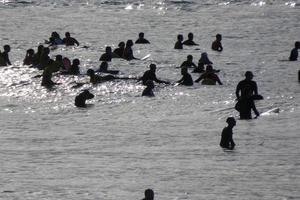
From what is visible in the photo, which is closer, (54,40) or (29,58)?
(29,58)

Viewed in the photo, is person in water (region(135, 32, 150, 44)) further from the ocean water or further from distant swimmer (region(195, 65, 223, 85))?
distant swimmer (region(195, 65, 223, 85))

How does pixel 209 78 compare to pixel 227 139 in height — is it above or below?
above

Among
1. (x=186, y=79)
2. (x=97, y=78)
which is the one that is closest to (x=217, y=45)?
(x=186, y=79)

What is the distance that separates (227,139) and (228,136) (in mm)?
91

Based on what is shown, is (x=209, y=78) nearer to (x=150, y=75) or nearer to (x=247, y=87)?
(x=150, y=75)

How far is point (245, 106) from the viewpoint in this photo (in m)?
24.8

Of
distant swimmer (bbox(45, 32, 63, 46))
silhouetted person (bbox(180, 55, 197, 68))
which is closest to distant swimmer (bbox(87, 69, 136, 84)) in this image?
silhouetted person (bbox(180, 55, 197, 68))

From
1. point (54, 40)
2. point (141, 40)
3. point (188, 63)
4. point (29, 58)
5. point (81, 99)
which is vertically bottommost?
point (81, 99)

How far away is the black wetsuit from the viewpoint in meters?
21.3

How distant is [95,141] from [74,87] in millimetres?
7753

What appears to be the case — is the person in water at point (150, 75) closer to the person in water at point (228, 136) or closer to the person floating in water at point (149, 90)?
the person floating in water at point (149, 90)

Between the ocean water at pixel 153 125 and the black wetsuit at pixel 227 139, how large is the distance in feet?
0.58

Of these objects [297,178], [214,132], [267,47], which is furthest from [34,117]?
[267,47]

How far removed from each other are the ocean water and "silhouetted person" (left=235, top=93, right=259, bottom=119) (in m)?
0.28
